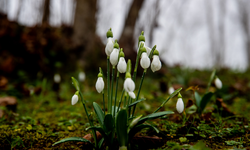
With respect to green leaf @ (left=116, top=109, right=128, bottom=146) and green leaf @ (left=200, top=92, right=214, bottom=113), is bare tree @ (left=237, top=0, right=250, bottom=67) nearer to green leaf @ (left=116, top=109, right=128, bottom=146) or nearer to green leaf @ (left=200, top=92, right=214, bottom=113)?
green leaf @ (left=200, top=92, right=214, bottom=113)

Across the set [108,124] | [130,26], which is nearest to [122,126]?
[108,124]

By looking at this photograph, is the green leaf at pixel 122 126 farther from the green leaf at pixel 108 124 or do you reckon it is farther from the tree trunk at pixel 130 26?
the tree trunk at pixel 130 26

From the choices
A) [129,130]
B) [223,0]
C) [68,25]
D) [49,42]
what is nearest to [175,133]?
[129,130]

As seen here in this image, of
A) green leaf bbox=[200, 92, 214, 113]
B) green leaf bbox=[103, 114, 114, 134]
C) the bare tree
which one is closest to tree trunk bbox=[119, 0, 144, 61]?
green leaf bbox=[200, 92, 214, 113]

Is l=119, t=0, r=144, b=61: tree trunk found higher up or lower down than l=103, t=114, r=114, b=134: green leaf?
higher up

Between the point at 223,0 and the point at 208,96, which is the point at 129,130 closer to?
the point at 208,96

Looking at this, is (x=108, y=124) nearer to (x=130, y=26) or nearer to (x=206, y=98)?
(x=206, y=98)

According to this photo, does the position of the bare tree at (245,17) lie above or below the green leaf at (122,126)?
above

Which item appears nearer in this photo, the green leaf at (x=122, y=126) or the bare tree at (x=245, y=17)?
the green leaf at (x=122, y=126)

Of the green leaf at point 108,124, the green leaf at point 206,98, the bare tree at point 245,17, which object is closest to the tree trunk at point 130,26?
the green leaf at point 206,98
